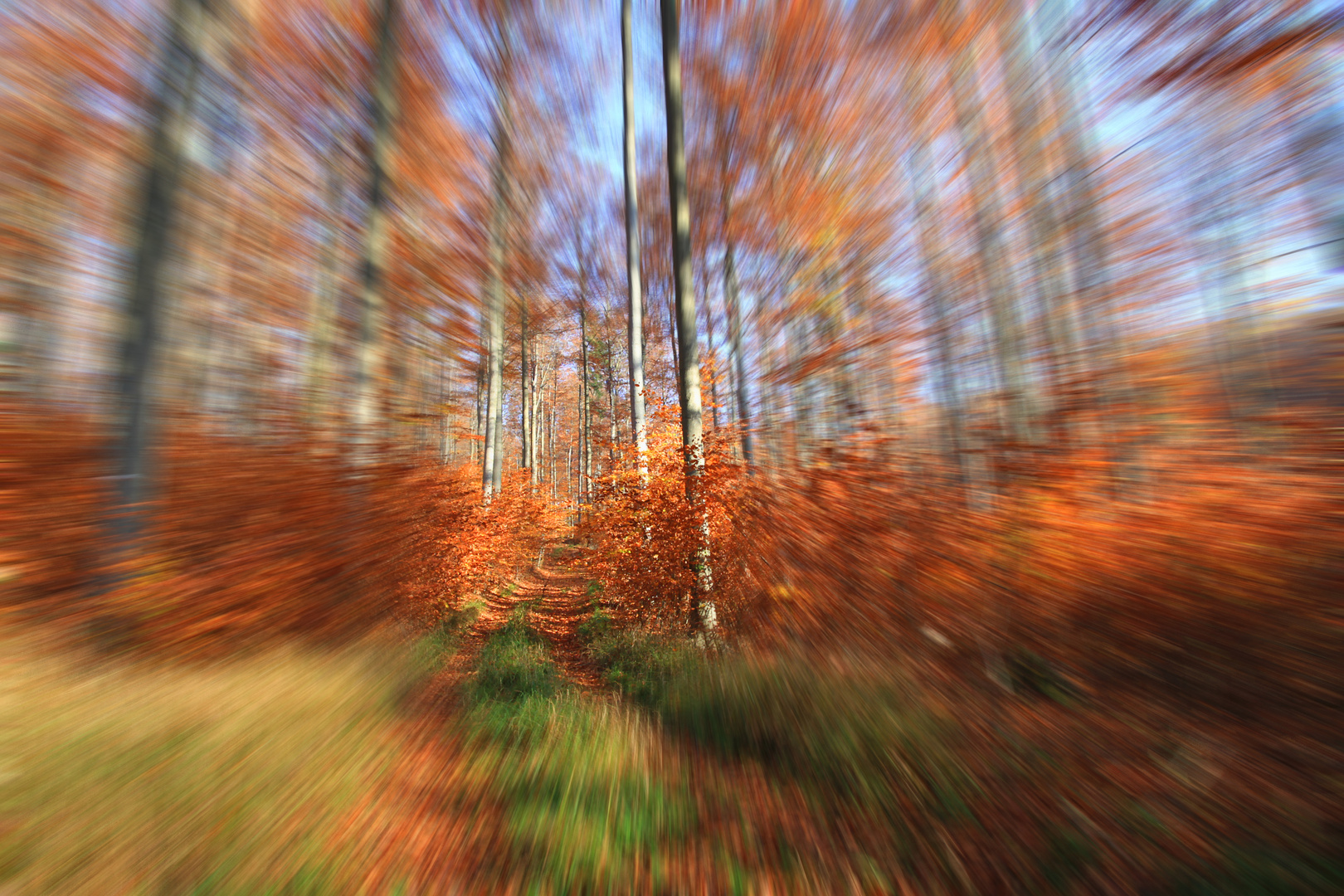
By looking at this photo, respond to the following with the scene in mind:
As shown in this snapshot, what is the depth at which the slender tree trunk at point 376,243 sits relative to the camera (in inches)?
250

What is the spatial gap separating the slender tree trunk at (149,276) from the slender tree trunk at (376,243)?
6.14 feet

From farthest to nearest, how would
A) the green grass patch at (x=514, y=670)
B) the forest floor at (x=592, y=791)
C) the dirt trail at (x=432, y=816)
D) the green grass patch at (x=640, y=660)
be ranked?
the green grass patch at (x=514, y=670) < the green grass patch at (x=640, y=660) < the dirt trail at (x=432, y=816) < the forest floor at (x=592, y=791)

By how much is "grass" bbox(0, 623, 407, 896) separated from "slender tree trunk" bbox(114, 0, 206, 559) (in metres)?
1.33

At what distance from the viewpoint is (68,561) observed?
4.01 metres

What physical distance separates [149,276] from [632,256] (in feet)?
27.7

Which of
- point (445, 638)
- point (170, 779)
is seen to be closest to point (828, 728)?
point (170, 779)

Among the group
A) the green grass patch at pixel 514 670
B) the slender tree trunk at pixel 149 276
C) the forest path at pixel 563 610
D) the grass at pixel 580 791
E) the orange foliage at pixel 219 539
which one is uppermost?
the slender tree trunk at pixel 149 276

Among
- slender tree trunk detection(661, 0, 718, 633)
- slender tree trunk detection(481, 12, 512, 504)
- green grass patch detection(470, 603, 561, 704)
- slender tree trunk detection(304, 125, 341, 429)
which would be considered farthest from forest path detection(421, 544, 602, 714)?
slender tree trunk detection(304, 125, 341, 429)

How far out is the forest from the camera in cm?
250

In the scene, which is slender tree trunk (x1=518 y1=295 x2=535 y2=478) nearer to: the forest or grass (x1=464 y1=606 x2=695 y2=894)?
the forest

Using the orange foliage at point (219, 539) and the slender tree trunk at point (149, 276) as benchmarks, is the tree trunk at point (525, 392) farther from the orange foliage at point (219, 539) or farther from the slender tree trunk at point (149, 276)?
the slender tree trunk at point (149, 276)

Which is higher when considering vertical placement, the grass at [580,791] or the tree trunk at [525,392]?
the tree trunk at [525,392]

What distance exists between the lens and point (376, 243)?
670cm

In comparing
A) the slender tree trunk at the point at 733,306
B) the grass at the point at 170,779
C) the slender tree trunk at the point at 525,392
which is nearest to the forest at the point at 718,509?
the grass at the point at 170,779
